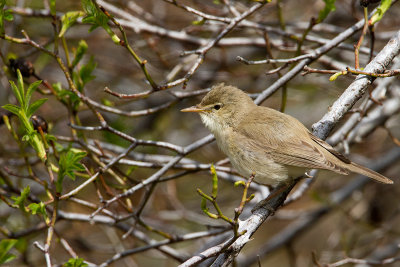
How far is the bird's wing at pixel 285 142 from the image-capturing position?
10.7ft

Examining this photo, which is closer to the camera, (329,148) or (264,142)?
(329,148)

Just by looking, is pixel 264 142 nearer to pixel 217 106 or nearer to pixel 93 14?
pixel 217 106

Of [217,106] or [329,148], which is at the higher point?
[217,106]

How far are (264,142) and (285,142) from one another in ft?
0.52

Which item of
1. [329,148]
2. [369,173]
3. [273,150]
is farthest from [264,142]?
[369,173]

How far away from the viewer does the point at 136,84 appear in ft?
19.0

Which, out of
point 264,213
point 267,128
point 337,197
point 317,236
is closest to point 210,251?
point 264,213

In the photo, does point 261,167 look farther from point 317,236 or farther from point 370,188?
point 317,236

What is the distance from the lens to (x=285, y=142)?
346 cm

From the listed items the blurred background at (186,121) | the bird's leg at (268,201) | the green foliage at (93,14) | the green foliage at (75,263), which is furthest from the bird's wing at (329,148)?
the green foliage at (75,263)

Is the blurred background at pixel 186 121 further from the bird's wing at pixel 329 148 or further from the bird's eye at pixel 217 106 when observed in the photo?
the bird's eye at pixel 217 106

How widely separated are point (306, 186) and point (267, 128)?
0.57 metres

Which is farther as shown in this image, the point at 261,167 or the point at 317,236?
the point at 317,236

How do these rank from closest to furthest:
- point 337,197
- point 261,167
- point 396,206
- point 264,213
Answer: point 264,213, point 261,167, point 337,197, point 396,206
